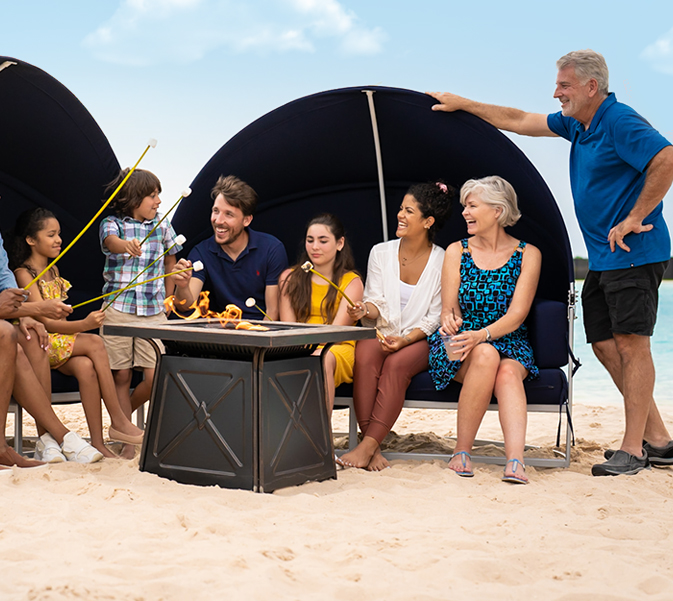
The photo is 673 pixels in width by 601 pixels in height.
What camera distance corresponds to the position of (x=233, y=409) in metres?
2.99

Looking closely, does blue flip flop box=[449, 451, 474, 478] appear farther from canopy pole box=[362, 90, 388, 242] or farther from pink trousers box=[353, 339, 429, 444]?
canopy pole box=[362, 90, 388, 242]

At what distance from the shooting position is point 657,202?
347cm

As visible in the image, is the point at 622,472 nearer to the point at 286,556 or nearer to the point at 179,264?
the point at 286,556

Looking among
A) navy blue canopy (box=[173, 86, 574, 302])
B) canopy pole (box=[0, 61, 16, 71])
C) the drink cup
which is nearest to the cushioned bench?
the drink cup

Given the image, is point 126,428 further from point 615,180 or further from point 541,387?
point 615,180

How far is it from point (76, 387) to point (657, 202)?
2.86 metres

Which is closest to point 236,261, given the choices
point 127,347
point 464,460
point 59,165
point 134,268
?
point 134,268

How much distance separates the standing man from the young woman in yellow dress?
2285mm

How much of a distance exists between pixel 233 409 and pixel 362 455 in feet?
2.57

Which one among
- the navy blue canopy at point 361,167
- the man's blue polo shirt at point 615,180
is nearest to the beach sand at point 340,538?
the man's blue polo shirt at point 615,180

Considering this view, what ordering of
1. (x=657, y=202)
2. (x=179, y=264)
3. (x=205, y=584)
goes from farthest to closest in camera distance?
(x=179, y=264)
(x=657, y=202)
(x=205, y=584)

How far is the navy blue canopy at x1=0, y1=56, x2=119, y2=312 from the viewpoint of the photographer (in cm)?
416

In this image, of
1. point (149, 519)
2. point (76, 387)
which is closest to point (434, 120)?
point (76, 387)

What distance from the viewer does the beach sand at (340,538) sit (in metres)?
2.01
